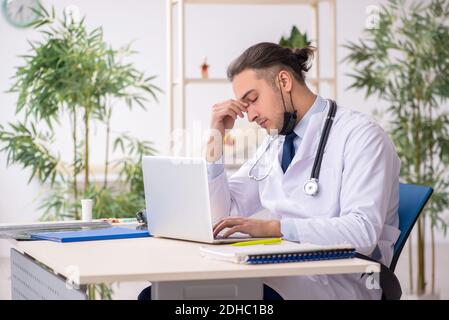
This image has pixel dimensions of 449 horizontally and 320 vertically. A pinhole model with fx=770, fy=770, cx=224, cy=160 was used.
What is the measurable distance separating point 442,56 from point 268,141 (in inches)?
104

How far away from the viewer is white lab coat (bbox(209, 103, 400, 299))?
199cm

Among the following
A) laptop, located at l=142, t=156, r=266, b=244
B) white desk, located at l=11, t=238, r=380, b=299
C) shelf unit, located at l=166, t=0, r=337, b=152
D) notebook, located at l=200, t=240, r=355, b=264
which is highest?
shelf unit, located at l=166, t=0, r=337, b=152

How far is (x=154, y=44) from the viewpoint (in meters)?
6.62

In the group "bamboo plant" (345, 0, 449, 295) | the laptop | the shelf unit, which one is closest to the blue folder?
the laptop

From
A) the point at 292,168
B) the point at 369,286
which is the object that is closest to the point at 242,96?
the point at 292,168

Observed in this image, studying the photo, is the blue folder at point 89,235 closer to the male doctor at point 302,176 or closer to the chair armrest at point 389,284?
the male doctor at point 302,176

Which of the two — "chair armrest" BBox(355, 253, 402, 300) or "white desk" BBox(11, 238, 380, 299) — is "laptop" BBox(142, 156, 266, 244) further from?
"chair armrest" BBox(355, 253, 402, 300)

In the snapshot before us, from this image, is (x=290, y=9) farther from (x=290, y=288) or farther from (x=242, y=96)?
(x=290, y=288)

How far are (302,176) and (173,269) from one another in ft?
2.85

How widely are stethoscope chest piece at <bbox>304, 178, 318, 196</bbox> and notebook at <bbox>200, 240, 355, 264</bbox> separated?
1.71 ft

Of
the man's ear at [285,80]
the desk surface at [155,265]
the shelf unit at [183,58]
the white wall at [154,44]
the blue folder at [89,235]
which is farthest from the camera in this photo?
the white wall at [154,44]

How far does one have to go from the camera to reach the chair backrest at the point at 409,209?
2184 mm

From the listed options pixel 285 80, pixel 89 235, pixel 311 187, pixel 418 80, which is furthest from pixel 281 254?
pixel 418 80

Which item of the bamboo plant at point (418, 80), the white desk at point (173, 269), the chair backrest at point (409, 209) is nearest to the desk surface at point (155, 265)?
the white desk at point (173, 269)
